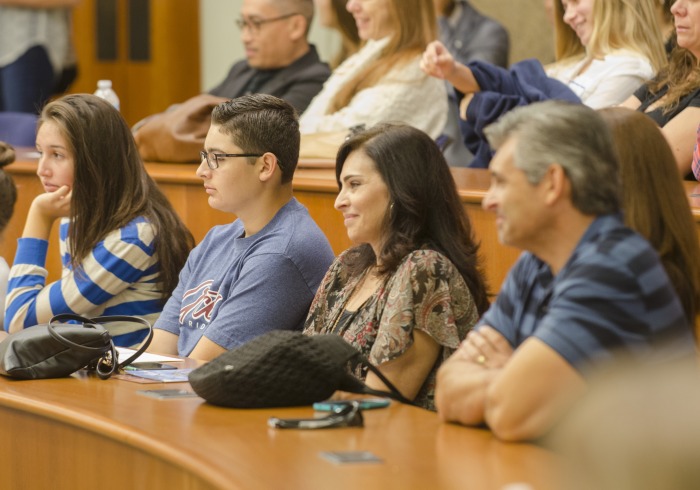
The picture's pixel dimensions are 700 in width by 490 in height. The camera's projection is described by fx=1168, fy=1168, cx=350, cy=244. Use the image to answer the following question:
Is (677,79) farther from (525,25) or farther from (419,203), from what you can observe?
(525,25)

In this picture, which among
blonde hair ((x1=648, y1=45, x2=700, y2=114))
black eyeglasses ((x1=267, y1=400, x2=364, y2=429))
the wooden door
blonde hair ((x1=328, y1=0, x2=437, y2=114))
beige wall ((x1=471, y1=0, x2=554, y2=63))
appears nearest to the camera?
black eyeglasses ((x1=267, y1=400, x2=364, y2=429))

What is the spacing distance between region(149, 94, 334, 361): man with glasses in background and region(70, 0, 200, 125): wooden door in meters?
4.50

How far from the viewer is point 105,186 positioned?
2.92m

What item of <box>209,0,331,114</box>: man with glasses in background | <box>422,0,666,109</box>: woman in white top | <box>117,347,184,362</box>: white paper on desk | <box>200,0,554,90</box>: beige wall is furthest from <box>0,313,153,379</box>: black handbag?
<box>200,0,554,90</box>: beige wall

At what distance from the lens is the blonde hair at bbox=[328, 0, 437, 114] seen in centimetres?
399

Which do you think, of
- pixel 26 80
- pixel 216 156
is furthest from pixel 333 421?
pixel 26 80

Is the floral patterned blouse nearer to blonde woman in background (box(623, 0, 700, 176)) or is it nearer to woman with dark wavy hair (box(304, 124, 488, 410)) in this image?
woman with dark wavy hair (box(304, 124, 488, 410))

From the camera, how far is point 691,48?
3.07m

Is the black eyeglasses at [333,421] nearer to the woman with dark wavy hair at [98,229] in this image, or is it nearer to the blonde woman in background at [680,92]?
the woman with dark wavy hair at [98,229]

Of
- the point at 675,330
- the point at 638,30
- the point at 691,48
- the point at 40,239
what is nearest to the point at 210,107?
the point at 40,239

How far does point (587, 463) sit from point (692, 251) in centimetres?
107

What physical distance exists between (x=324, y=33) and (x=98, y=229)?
394cm

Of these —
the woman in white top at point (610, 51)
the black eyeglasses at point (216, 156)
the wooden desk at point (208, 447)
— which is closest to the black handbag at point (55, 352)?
the wooden desk at point (208, 447)

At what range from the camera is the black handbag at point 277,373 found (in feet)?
5.99
